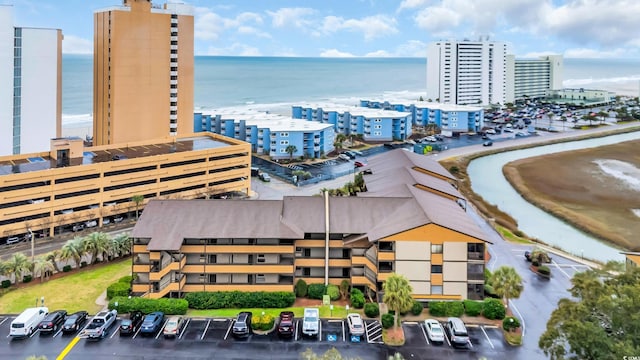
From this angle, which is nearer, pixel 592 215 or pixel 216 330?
pixel 216 330

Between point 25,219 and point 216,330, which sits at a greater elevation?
point 25,219

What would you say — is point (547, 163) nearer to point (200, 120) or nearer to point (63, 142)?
point (200, 120)

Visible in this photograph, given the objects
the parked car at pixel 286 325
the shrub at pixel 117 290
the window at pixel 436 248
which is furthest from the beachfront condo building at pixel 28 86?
the window at pixel 436 248

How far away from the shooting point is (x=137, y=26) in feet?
212

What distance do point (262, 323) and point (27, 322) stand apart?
44.6 feet

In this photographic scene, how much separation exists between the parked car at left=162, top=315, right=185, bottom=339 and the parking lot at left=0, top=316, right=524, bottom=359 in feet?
0.88

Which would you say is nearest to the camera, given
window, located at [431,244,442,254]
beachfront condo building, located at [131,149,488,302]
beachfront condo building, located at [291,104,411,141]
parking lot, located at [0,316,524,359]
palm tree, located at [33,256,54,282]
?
parking lot, located at [0,316,524,359]

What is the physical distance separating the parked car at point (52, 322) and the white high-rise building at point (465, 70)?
143965 millimetres

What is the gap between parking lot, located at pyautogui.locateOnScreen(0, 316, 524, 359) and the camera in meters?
27.0

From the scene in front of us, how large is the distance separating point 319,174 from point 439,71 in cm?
9708

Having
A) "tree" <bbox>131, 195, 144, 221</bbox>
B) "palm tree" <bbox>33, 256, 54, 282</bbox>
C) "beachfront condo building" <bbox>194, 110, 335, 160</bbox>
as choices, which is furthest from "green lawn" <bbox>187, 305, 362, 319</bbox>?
"beachfront condo building" <bbox>194, 110, 335, 160</bbox>

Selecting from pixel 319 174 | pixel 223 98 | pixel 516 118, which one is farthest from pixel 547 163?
pixel 223 98

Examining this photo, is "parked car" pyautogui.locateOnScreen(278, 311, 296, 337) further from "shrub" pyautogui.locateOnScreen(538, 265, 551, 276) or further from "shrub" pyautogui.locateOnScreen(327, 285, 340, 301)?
"shrub" pyautogui.locateOnScreen(538, 265, 551, 276)

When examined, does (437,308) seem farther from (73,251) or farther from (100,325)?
(73,251)
